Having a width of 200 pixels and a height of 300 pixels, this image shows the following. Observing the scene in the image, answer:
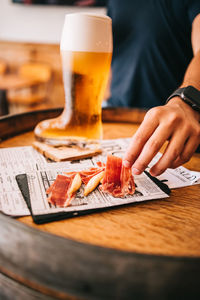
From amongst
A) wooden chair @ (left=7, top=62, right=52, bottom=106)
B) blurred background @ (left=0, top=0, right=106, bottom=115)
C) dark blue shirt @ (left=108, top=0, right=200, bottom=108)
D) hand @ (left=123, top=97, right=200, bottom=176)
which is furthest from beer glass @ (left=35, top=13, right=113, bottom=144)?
wooden chair @ (left=7, top=62, right=52, bottom=106)

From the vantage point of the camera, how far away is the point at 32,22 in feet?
11.1

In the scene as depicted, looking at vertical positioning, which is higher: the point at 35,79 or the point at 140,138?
the point at 140,138

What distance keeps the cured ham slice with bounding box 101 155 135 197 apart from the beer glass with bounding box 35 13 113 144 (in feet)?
0.92

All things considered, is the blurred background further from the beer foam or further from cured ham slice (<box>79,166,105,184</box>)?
cured ham slice (<box>79,166,105,184</box>)

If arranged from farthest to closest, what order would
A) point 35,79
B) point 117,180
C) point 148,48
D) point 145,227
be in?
point 35,79
point 148,48
point 117,180
point 145,227

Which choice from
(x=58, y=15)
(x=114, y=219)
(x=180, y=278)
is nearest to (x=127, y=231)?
(x=114, y=219)

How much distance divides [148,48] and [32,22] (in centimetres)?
274

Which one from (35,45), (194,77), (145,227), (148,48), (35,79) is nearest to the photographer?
(145,227)

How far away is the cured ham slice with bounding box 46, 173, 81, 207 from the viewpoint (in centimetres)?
51

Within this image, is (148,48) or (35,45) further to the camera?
(35,45)

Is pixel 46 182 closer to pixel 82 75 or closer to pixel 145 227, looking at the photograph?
pixel 145 227

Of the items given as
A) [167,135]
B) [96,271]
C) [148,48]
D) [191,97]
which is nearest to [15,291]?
[96,271]

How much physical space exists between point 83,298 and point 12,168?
42 cm

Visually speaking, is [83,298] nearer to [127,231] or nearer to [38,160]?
[127,231]
